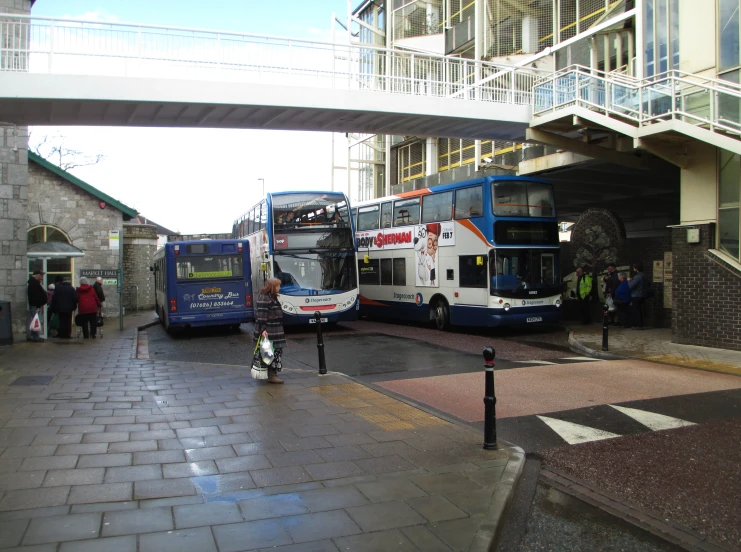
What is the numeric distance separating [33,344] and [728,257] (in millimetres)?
15357

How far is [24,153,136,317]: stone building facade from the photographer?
24328 millimetres

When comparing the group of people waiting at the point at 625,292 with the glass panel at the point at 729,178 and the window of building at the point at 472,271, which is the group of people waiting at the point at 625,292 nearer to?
the window of building at the point at 472,271

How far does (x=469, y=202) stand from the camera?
55.2ft

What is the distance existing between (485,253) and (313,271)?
16.4 feet

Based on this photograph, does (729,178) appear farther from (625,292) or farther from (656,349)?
(625,292)

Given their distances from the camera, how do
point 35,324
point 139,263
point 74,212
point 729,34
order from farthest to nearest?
point 139,263
point 74,212
point 35,324
point 729,34

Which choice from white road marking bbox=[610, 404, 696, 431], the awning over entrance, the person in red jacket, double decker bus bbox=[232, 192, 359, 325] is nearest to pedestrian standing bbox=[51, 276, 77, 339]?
the person in red jacket

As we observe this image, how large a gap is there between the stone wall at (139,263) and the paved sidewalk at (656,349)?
2269 cm

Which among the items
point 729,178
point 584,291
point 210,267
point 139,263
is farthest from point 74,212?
point 729,178

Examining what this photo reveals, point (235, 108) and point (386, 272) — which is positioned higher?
point (235, 108)

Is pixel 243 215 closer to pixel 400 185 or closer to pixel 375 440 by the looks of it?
pixel 400 185

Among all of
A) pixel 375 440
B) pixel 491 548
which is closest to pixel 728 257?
pixel 375 440

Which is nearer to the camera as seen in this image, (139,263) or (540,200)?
(540,200)

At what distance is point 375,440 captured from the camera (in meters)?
6.19
